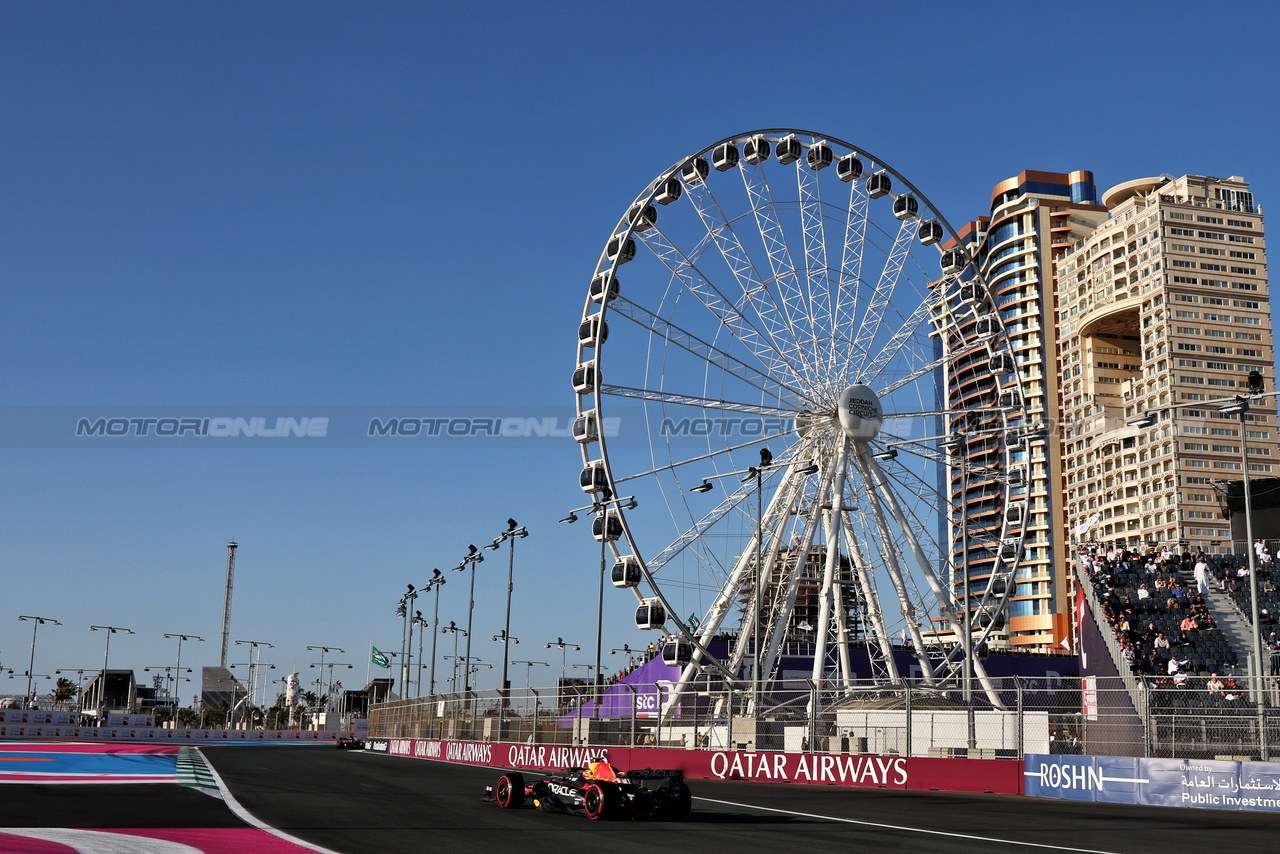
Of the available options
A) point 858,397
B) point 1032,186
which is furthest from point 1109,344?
point 858,397

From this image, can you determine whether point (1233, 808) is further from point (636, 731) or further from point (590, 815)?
point (636, 731)

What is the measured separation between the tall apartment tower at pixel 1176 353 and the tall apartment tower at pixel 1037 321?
318cm

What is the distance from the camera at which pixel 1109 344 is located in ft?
416

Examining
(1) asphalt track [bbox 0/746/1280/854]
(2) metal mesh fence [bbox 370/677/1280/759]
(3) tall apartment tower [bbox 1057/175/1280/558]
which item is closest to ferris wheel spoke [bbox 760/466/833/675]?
(2) metal mesh fence [bbox 370/677/1280/759]

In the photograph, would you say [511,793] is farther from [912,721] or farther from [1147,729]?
[1147,729]

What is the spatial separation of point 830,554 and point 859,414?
505 centimetres

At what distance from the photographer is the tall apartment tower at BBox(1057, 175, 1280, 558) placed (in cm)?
11081

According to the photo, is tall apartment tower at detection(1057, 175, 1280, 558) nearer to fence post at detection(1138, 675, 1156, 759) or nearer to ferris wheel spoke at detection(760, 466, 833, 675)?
ferris wheel spoke at detection(760, 466, 833, 675)

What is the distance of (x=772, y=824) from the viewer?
1733cm

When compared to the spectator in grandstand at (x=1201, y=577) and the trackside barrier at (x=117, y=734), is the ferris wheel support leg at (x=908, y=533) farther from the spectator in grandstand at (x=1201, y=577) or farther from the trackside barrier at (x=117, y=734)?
the trackside barrier at (x=117, y=734)

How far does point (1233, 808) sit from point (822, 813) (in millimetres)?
7806

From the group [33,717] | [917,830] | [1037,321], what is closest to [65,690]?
[33,717]

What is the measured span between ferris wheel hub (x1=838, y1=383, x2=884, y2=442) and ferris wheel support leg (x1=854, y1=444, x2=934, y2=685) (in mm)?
766

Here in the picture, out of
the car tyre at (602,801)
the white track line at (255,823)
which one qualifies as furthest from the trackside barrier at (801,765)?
the white track line at (255,823)
